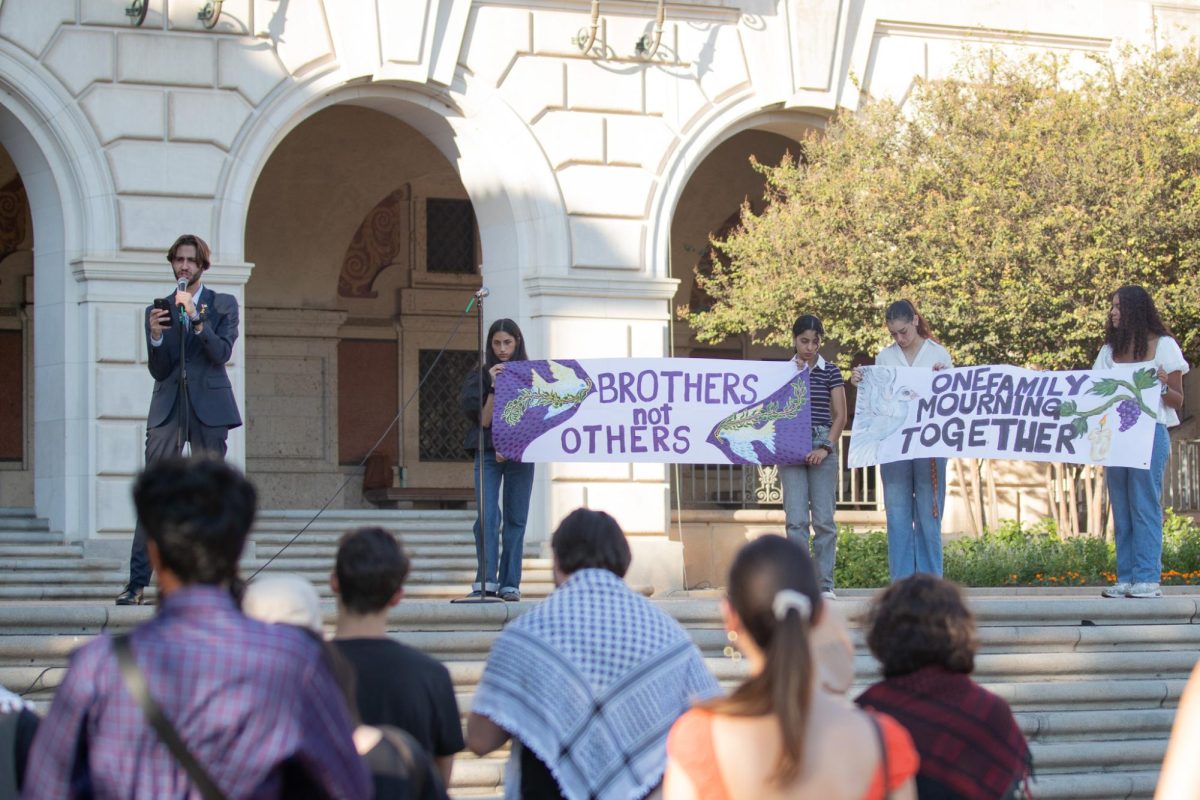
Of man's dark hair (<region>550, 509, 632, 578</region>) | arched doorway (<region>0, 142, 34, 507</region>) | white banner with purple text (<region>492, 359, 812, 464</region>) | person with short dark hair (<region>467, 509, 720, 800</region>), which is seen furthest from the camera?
arched doorway (<region>0, 142, 34, 507</region>)

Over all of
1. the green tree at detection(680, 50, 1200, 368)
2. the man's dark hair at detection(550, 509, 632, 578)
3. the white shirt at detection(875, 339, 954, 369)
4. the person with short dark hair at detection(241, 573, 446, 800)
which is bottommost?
the person with short dark hair at detection(241, 573, 446, 800)

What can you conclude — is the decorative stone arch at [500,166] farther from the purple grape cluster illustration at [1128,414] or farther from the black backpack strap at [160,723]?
the black backpack strap at [160,723]

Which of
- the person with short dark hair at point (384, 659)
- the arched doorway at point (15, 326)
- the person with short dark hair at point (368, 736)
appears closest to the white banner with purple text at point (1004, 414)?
Answer: the person with short dark hair at point (384, 659)

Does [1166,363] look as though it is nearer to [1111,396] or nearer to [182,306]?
[1111,396]

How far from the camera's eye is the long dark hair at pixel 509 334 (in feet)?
38.4

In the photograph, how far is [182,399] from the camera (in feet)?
34.3

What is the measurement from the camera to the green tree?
55.0 ft

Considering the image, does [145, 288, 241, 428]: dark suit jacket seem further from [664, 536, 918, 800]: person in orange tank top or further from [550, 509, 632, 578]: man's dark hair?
[664, 536, 918, 800]: person in orange tank top

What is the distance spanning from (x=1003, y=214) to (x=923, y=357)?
5.36 metres

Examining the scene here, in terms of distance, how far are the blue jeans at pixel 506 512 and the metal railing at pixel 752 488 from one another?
6789 millimetres

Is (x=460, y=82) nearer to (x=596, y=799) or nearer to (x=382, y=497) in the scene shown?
(x=382, y=497)

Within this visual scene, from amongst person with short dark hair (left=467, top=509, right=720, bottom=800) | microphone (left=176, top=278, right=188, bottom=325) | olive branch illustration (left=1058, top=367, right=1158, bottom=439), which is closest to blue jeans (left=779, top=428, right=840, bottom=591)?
olive branch illustration (left=1058, top=367, right=1158, bottom=439)

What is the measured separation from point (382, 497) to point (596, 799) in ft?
55.7

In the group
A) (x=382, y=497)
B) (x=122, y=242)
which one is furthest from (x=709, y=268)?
(x=122, y=242)
